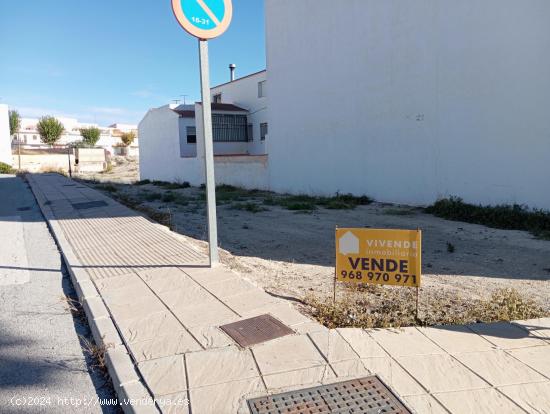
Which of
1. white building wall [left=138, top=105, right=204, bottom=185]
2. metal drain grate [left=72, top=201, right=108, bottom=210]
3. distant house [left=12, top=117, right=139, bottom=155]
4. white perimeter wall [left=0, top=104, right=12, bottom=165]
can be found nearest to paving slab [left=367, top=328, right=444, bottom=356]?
metal drain grate [left=72, top=201, right=108, bottom=210]

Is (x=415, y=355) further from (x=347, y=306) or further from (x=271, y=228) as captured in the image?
(x=271, y=228)

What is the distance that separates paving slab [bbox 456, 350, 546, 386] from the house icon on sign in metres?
1.29

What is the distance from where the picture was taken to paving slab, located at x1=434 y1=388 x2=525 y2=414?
8.39 feet

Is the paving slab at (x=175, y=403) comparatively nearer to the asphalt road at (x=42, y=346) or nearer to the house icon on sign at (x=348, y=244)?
the asphalt road at (x=42, y=346)

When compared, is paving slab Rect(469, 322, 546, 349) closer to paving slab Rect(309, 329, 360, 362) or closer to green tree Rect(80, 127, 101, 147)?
paving slab Rect(309, 329, 360, 362)

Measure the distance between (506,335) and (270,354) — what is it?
1.98 metres

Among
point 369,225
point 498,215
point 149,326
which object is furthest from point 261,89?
point 149,326

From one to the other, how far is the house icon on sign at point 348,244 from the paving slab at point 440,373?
46.7 inches

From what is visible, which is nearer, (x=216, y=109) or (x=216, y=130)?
(x=216, y=130)

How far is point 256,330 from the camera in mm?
3537

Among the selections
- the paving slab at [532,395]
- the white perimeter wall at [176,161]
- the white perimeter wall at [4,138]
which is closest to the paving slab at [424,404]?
the paving slab at [532,395]

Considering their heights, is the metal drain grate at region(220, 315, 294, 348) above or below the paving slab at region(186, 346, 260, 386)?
above

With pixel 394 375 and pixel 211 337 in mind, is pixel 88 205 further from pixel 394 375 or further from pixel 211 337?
pixel 394 375

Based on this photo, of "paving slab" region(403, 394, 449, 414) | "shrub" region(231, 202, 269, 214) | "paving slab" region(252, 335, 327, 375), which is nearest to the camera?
"paving slab" region(403, 394, 449, 414)
